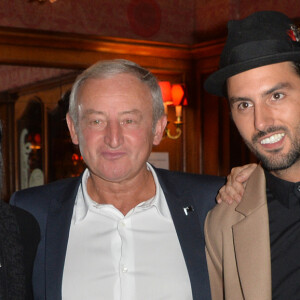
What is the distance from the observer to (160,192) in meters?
2.46

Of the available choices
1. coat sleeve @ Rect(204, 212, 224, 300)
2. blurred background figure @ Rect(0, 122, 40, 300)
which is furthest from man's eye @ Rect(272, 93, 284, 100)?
blurred background figure @ Rect(0, 122, 40, 300)

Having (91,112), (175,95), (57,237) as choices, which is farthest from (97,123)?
(175,95)

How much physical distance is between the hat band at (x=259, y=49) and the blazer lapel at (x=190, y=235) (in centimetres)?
64

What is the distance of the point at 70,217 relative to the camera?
2350mm

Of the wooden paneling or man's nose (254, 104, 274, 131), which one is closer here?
man's nose (254, 104, 274, 131)

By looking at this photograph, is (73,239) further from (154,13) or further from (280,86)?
(154,13)

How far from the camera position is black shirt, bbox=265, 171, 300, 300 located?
6.52ft

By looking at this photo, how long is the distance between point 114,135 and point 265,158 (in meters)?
0.61

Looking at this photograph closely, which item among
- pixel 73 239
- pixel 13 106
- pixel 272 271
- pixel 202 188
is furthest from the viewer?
pixel 13 106

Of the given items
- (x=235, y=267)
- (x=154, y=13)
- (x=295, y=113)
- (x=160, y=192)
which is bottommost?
(x=235, y=267)

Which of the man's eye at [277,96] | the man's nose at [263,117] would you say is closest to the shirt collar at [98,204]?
the man's nose at [263,117]

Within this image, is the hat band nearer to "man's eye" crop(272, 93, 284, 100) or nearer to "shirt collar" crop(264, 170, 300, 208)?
"man's eye" crop(272, 93, 284, 100)

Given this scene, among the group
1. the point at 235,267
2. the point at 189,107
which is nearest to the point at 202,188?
the point at 235,267

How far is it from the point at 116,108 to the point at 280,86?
676 millimetres
